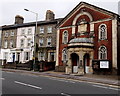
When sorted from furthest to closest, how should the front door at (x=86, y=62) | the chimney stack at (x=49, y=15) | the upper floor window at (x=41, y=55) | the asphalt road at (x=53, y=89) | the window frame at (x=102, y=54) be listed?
1. the chimney stack at (x=49, y=15)
2. the upper floor window at (x=41, y=55)
3. the front door at (x=86, y=62)
4. the window frame at (x=102, y=54)
5. the asphalt road at (x=53, y=89)

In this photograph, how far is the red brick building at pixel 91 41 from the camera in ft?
74.4

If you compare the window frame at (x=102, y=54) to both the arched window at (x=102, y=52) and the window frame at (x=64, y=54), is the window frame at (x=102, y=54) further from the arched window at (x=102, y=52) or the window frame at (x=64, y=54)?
the window frame at (x=64, y=54)

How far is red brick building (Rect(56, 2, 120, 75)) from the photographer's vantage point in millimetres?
22688

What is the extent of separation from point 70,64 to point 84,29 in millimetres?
6018

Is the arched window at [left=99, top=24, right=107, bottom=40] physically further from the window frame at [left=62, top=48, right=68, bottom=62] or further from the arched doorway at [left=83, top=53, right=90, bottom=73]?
the window frame at [left=62, top=48, right=68, bottom=62]

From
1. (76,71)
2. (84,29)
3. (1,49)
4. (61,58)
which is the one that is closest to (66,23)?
(84,29)

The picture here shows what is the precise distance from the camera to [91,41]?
24.9 m

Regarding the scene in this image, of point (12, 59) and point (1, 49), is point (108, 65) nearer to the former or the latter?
point (12, 59)

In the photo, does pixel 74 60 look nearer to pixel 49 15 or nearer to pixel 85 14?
pixel 85 14

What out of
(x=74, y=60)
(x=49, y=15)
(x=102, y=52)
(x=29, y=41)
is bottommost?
(x=74, y=60)

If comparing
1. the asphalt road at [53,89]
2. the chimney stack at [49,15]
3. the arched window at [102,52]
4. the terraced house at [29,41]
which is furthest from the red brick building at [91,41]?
the chimney stack at [49,15]

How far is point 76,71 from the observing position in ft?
83.0

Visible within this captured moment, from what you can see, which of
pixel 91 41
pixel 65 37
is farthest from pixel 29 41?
pixel 91 41

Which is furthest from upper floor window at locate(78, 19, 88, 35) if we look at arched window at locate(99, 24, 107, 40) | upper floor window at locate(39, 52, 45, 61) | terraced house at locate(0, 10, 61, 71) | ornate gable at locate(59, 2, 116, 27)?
upper floor window at locate(39, 52, 45, 61)
